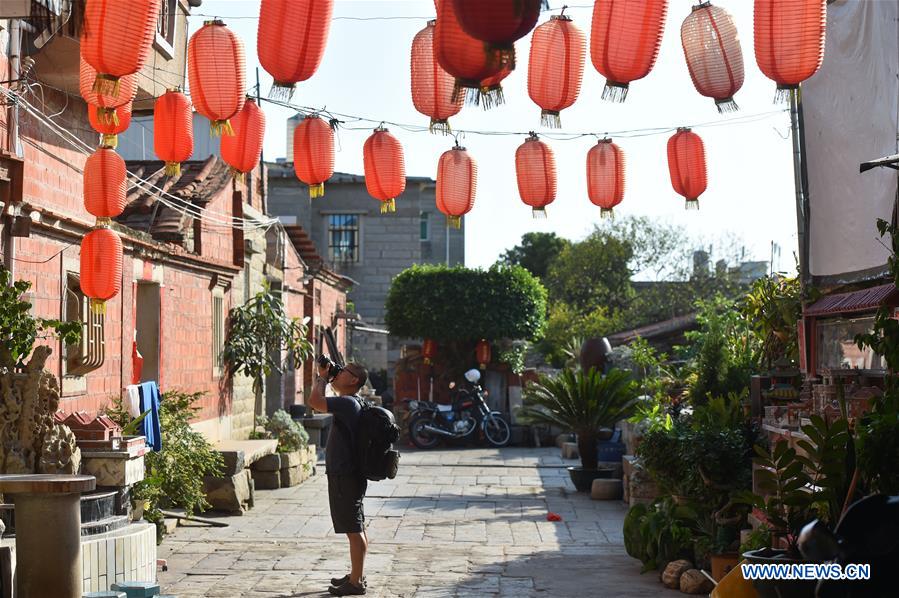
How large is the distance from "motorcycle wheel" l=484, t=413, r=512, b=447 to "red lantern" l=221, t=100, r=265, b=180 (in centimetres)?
1526

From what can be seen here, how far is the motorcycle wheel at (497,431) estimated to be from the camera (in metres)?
24.0

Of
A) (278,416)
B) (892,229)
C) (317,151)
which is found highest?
(317,151)

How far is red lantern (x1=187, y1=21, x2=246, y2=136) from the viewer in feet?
25.8

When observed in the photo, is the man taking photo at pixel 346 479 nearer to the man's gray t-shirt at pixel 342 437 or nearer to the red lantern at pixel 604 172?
the man's gray t-shirt at pixel 342 437

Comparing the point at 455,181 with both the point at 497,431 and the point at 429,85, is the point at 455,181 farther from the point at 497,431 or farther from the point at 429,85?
the point at 497,431

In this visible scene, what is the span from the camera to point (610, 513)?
13680mm

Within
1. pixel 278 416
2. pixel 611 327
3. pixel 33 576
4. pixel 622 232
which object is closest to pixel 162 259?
pixel 278 416

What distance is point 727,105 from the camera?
23.9 ft

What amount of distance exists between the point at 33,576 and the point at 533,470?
13.0m

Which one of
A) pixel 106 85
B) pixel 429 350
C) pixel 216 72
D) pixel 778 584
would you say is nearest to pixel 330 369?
pixel 216 72

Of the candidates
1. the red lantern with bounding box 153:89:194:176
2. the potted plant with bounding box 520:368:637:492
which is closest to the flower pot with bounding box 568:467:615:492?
the potted plant with bounding box 520:368:637:492

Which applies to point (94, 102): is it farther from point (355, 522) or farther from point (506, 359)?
point (506, 359)

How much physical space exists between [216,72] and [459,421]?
54.5 ft

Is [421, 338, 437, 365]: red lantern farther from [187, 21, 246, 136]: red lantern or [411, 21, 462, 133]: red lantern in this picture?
[411, 21, 462, 133]: red lantern
